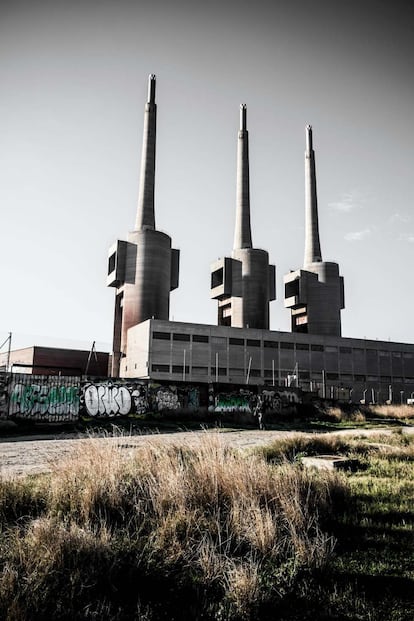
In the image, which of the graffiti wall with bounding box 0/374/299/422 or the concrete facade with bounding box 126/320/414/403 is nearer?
the graffiti wall with bounding box 0/374/299/422

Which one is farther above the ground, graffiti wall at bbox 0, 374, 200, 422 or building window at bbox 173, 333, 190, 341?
building window at bbox 173, 333, 190, 341

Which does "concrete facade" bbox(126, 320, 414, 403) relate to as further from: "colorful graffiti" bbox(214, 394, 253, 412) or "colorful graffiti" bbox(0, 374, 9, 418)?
"colorful graffiti" bbox(0, 374, 9, 418)

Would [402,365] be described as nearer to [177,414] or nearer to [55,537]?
[177,414]

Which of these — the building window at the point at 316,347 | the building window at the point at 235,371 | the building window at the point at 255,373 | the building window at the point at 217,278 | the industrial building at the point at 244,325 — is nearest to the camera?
the industrial building at the point at 244,325

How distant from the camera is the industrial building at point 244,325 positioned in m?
68.0

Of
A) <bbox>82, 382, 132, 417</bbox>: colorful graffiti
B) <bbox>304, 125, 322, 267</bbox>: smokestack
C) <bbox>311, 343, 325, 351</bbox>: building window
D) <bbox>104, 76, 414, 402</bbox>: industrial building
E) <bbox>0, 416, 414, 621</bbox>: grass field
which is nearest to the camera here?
<bbox>0, 416, 414, 621</bbox>: grass field

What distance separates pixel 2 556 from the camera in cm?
418

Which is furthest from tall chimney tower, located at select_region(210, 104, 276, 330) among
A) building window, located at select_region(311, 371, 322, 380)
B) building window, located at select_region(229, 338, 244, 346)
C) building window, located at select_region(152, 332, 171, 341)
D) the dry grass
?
the dry grass

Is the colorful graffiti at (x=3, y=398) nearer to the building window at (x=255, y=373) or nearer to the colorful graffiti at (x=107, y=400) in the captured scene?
the colorful graffiti at (x=107, y=400)

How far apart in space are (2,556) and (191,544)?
1.87 metres

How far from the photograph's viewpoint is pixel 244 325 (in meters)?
79.1

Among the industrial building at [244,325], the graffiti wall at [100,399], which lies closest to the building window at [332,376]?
the industrial building at [244,325]

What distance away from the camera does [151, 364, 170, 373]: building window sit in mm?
64787

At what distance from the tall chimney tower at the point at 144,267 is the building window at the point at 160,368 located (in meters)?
5.64
